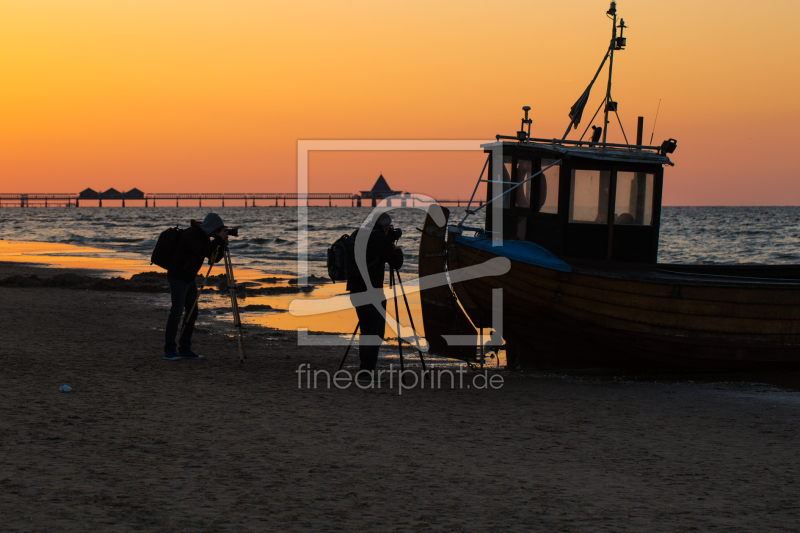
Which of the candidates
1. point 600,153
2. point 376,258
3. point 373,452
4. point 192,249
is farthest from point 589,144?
point 373,452

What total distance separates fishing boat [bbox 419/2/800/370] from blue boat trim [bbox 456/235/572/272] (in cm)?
3

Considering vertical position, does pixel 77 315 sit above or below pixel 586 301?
below

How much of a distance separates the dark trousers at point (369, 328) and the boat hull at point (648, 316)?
2.14 meters

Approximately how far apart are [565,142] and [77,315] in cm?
918

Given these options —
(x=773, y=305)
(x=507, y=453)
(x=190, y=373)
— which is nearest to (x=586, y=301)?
(x=773, y=305)

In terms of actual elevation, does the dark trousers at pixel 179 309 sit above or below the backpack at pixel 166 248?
below

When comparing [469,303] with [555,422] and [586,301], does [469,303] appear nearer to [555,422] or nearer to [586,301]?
[586,301]

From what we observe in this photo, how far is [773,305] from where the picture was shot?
9.35 metres

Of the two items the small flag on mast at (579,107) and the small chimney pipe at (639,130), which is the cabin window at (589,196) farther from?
the small flag on mast at (579,107)

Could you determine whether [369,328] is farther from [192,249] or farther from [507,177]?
[507,177]

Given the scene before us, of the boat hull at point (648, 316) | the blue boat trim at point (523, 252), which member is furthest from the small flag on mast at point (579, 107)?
the boat hull at point (648, 316)

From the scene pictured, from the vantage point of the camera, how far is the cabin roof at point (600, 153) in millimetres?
10180

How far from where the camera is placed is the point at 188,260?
8.61 m

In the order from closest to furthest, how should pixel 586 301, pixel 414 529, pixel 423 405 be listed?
pixel 414 529 < pixel 423 405 < pixel 586 301
